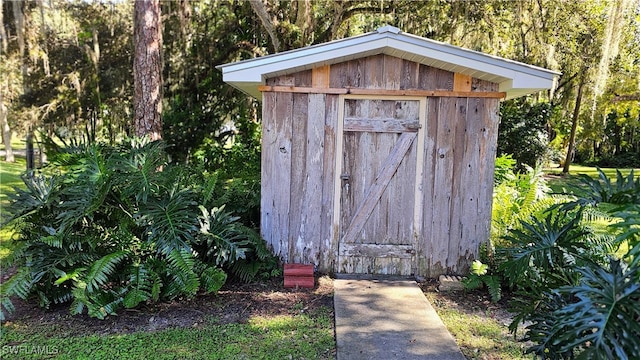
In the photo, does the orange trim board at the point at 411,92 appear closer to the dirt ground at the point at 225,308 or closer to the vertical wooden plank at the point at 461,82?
the vertical wooden plank at the point at 461,82

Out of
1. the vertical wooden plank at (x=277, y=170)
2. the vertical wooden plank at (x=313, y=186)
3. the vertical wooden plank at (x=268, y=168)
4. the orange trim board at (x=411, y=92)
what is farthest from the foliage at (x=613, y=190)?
the vertical wooden plank at (x=268, y=168)

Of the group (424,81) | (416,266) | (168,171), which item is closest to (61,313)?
(168,171)

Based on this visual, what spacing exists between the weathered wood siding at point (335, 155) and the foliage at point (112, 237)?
78 centimetres

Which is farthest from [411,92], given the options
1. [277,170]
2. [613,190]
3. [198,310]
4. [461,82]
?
[198,310]

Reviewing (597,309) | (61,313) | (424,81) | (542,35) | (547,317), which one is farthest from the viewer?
(542,35)

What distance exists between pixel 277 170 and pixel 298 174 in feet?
0.81

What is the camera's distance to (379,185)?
4949 mm

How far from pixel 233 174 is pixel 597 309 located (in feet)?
30.0

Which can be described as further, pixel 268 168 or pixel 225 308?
pixel 268 168

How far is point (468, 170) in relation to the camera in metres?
4.87

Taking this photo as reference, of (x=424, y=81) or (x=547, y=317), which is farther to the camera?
(x=424, y=81)

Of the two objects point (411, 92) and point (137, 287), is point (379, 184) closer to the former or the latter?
point (411, 92)

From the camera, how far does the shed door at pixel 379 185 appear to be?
192 inches

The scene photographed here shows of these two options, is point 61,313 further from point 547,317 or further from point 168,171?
point 547,317
